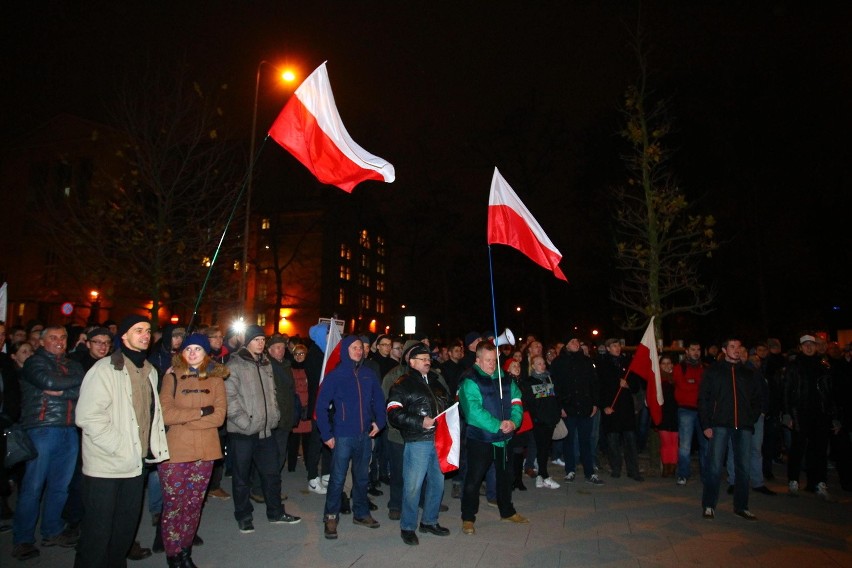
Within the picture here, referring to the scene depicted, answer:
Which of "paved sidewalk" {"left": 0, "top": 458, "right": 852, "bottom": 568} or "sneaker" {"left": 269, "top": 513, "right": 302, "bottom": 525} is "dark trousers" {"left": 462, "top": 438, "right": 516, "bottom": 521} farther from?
"sneaker" {"left": 269, "top": 513, "right": 302, "bottom": 525}

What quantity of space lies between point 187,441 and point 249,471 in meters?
1.59

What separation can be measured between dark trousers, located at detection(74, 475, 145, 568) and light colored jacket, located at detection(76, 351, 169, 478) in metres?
0.10

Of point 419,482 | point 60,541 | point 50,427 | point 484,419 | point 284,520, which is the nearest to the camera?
point 60,541

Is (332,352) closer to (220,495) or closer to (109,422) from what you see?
(220,495)

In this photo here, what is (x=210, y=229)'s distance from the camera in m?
18.1

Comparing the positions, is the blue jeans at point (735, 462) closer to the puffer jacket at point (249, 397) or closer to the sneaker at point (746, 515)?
the sneaker at point (746, 515)

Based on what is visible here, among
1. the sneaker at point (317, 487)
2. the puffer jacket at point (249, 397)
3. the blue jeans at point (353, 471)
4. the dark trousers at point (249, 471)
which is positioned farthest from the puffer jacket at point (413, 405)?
the sneaker at point (317, 487)

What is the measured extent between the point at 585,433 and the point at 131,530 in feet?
24.2

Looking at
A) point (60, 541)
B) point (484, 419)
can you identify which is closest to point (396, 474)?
point (484, 419)

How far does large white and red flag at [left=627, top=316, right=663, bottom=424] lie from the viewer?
10211 millimetres

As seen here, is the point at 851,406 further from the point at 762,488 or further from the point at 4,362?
the point at 4,362

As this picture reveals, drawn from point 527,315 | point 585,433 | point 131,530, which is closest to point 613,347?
point 585,433

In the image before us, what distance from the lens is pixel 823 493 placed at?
29.9 feet

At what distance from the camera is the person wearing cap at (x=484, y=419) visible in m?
7.00
